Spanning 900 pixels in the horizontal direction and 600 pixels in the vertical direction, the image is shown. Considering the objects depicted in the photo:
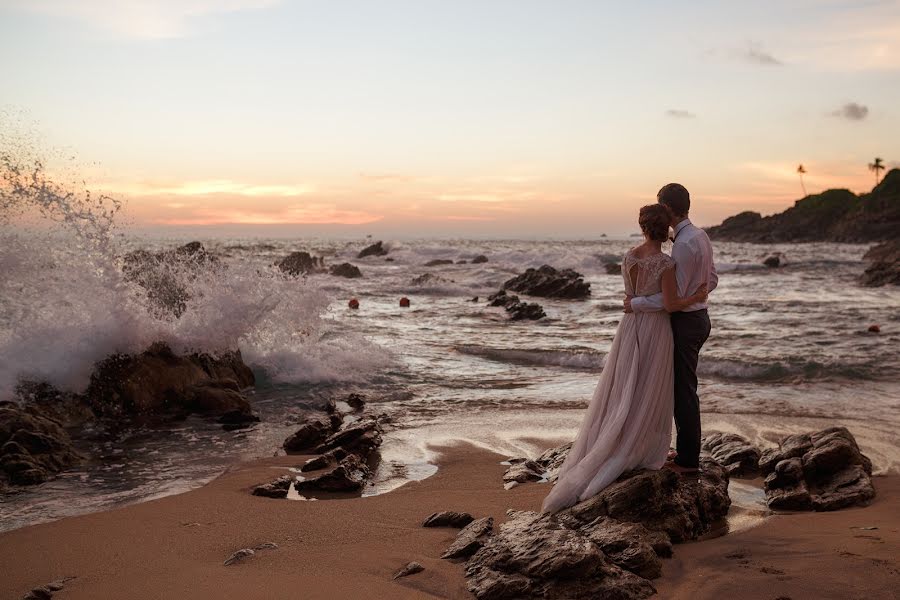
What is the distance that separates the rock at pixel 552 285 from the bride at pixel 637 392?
857 inches

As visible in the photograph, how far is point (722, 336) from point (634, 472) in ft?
37.4

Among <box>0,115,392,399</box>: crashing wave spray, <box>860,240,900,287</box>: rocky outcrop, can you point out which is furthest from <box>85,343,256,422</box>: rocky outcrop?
<box>860,240,900,287</box>: rocky outcrop

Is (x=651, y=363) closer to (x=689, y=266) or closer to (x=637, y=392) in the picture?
(x=637, y=392)

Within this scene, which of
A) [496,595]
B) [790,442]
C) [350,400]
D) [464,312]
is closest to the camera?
[496,595]

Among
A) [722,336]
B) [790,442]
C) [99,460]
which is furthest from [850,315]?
[99,460]

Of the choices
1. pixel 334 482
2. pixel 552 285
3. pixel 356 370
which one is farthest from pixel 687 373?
pixel 552 285

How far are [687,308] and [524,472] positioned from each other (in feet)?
7.14

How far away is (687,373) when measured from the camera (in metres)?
5.16

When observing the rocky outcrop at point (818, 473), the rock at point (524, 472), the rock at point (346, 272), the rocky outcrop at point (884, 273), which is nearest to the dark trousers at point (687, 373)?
the rocky outcrop at point (818, 473)

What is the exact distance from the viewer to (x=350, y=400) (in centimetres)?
1003

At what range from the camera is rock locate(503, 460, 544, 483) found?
20.5 feet

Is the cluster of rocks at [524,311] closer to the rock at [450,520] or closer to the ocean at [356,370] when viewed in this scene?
the ocean at [356,370]

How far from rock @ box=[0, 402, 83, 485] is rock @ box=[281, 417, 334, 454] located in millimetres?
2004

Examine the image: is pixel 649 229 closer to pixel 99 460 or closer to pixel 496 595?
pixel 496 595
